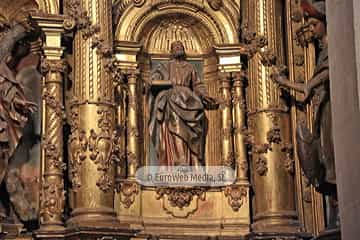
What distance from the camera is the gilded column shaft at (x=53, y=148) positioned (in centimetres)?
1575

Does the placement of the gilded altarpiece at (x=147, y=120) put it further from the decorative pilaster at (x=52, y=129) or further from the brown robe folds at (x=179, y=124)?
the brown robe folds at (x=179, y=124)

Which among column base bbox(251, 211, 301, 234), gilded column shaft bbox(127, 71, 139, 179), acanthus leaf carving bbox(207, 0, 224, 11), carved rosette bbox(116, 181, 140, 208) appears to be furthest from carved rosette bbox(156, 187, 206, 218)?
acanthus leaf carving bbox(207, 0, 224, 11)

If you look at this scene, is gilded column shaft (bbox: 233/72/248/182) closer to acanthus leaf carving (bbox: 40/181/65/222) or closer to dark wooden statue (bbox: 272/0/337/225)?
dark wooden statue (bbox: 272/0/337/225)

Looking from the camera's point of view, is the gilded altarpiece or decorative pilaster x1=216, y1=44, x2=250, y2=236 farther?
decorative pilaster x1=216, y1=44, x2=250, y2=236

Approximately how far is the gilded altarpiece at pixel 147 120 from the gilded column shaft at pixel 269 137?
16 mm

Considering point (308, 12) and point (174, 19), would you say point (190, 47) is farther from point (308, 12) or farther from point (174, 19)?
point (308, 12)

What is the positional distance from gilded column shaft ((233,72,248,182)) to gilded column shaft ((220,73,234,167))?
8 centimetres

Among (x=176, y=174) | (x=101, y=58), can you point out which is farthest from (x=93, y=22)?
(x=176, y=174)

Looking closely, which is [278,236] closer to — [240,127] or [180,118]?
[240,127]

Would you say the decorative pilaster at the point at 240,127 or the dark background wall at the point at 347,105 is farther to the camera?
the decorative pilaster at the point at 240,127

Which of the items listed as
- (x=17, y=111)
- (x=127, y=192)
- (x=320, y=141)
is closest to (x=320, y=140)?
(x=320, y=141)

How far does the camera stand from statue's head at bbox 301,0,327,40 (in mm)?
16328

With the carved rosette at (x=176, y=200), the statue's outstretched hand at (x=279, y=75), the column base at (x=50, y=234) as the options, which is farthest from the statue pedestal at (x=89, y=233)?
the statue's outstretched hand at (x=279, y=75)

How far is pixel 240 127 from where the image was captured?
16781 mm
